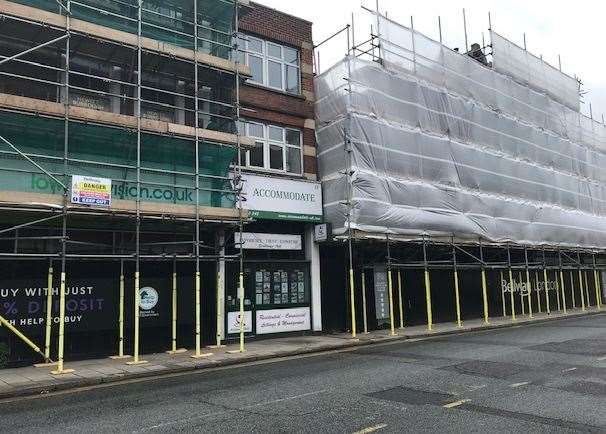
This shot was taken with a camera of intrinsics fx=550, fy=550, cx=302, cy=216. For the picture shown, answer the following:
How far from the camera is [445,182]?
2003 centimetres

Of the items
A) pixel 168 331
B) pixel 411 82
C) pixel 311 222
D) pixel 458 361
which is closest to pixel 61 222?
pixel 168 331

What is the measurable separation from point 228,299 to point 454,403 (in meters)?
9.27

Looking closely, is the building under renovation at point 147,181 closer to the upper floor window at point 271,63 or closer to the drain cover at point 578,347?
the upper floor window at point 271,63

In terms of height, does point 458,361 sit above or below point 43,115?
below

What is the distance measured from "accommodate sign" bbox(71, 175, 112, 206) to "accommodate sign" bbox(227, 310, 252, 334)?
528 centimetres

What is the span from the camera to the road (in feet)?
22.2

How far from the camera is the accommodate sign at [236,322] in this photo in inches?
620

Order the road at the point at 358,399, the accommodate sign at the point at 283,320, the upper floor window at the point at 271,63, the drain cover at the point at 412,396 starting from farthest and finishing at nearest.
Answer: the upper floor window at the point at 271,63
the accommodate sign at the point at 283,320
the drain cover at the point at 412,396
the road at the point at 358,399

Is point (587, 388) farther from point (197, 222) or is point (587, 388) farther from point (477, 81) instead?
point (477, 81)

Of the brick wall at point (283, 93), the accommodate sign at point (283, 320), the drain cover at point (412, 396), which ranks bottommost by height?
the drain cover at point (412, 396)

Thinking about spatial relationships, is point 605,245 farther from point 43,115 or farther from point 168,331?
point 43,115

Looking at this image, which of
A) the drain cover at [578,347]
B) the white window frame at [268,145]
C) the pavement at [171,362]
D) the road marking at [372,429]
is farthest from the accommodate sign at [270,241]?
the road marking at [372,429]

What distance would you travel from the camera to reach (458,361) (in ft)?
37.7

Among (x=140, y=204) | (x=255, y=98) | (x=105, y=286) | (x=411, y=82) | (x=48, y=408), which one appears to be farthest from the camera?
(x=411, y=82)
